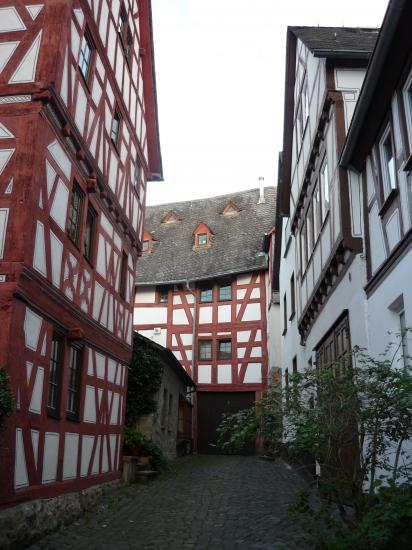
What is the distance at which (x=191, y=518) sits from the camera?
9102mm

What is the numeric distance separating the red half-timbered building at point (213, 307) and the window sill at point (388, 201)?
56.0 ft

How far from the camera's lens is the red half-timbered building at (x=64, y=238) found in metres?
7.80

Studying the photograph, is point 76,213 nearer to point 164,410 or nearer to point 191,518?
point 191,518

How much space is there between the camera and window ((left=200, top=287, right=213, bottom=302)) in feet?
92.0

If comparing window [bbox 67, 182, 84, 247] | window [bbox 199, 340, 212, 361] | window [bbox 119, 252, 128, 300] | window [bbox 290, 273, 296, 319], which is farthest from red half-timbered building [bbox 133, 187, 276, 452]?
window [bbox 67, 182, 84, 247]

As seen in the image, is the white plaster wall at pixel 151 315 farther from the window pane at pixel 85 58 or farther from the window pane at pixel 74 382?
the window pane at pixel 85 58

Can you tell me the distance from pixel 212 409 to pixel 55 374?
1770cm

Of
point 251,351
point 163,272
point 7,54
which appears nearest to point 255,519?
point 7,54

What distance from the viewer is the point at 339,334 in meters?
10.8

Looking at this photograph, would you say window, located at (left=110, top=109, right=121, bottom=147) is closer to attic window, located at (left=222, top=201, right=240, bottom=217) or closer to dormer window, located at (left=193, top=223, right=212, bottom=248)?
dormer window, located at (left=193, top=223, right=212, bottom=248)

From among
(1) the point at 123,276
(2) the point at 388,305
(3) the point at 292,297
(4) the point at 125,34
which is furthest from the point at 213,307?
(2) the point at 388,305

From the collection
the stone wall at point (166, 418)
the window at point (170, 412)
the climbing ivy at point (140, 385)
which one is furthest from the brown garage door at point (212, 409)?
the climbing ivy at point (140, 385)

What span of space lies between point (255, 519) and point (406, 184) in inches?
204

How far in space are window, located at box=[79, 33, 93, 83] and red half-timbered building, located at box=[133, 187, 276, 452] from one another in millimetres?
16303
